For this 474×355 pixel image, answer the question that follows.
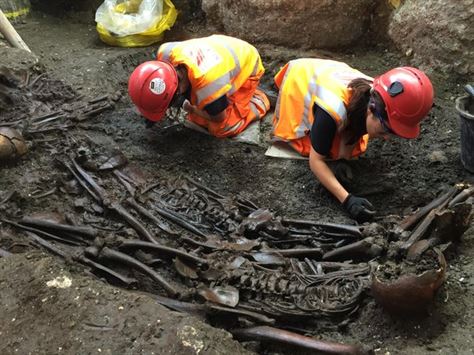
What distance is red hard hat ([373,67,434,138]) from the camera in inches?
116

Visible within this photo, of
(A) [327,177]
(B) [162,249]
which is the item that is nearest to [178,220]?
(B) [162,249]

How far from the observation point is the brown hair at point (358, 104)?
3.16 metres

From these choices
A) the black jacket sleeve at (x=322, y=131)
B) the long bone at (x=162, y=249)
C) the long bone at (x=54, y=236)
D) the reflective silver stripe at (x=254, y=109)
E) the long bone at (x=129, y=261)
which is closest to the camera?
the long bone at (x=129, y=261)

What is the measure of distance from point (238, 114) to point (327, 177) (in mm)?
1051

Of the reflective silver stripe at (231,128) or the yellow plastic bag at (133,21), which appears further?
the yellow plastic bag at (133,21)

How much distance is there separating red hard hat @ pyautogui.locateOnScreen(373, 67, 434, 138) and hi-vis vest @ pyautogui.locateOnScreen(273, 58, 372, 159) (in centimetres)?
30

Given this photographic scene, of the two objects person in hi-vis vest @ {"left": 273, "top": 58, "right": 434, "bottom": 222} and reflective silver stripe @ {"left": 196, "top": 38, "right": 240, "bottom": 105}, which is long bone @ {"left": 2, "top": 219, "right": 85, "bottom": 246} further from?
person in hi-vis vest @ {"left": 273, "top": 58, "right": 434, "bottom": 222}

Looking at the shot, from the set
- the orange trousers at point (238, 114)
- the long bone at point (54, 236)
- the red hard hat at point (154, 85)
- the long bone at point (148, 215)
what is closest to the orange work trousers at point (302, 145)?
the orange trousers at point (238, 114)

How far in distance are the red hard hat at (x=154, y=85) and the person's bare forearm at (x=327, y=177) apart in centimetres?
111

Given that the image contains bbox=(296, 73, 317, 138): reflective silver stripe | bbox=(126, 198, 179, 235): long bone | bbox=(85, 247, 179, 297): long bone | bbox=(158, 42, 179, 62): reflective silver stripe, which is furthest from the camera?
bbox=(158, 42, 179, 62): reflective silver stripe

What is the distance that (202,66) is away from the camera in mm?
3703

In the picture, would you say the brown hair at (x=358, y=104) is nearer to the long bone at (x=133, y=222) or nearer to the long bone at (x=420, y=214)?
the long bone at (x=420, y=214)

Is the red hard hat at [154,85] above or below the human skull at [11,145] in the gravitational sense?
above

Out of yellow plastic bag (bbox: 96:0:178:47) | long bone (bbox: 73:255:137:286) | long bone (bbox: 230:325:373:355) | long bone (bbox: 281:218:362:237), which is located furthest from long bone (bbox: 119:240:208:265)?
yellow plastic bag (bbox: 96:0:178:47)
